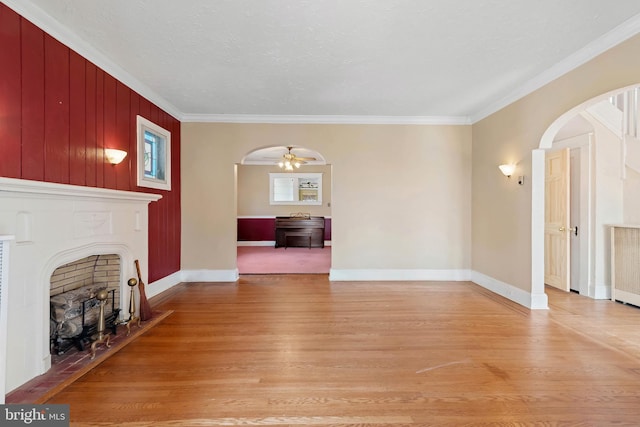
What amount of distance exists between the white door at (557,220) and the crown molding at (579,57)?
4.20ft

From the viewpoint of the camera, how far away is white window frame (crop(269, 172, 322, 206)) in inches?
368

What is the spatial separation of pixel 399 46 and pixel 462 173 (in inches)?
113

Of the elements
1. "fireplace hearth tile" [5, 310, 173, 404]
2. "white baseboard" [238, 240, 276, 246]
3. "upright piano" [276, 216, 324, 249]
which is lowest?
"fireplace hearth tile" [5, 310, 173, 404]

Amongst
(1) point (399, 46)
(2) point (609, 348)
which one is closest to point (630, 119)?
(2) point (609, 348)

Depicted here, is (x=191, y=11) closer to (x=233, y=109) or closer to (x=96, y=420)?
(x=233, y=109)

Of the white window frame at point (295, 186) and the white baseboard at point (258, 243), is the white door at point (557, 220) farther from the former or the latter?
the white baseboard at point (258, 243)

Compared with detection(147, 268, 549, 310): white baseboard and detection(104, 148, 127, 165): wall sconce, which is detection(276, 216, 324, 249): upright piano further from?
detection(104, 148, 127, 165): wall sconce

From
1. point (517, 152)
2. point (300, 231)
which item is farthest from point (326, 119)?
point (300, 231)

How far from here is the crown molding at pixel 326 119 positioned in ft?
15.4

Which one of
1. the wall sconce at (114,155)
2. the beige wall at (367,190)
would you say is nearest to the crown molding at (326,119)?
the beige wall at (367,190)

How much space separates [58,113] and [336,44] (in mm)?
2454

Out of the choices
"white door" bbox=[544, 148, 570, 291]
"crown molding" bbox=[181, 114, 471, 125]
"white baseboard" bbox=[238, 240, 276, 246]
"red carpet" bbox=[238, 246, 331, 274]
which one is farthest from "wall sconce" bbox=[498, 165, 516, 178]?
"white baseboard" bbox=[238, 240, 276, 246]

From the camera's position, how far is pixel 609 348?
8.23ft

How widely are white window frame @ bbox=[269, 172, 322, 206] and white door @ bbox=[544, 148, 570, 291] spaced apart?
6.12m
